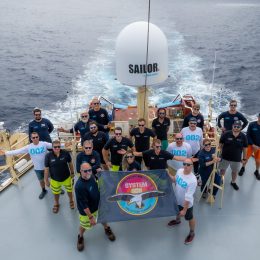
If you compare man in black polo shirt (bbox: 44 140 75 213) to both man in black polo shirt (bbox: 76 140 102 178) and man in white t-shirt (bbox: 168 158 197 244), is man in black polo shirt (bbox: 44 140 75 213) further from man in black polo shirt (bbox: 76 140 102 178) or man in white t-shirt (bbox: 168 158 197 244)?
man in white t-shirt (bbox: 168 158 197 244)

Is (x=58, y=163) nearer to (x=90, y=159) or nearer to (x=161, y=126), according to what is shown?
(x=90, y=159)

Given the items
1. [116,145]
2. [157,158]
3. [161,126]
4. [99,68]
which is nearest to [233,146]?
[161,126]

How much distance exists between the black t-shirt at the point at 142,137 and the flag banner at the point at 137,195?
1.04m

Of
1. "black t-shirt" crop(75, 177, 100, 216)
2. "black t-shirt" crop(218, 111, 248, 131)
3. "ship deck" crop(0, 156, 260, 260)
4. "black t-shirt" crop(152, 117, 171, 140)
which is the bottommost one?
"ship deck" crop(0, 156, 260, 260)

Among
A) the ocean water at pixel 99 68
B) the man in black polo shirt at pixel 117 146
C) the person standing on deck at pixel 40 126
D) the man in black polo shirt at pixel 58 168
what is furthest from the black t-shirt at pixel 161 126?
the person standing on deck at pixel 40 126

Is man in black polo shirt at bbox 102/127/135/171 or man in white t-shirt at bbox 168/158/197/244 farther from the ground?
man in black polo shirt at bbox 102/127/135/171

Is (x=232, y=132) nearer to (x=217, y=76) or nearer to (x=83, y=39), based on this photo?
(x=217, y=76)

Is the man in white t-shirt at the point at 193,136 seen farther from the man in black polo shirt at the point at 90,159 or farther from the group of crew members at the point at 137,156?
the man in black polo shirt at the point at 90,159

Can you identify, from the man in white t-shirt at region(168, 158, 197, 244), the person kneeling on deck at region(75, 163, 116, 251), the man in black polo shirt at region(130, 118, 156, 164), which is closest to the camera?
the person kneeling on deck at region(75, 163, 116, 251)

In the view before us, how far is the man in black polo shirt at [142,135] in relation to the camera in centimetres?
654

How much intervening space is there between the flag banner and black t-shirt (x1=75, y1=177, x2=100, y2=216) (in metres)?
0.27

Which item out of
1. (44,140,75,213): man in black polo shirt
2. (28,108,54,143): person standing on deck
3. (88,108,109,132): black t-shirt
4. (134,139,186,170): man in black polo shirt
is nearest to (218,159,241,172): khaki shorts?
(134,139,186,170): man in black polo shirt

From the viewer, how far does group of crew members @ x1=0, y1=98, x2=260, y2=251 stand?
5.32 metres

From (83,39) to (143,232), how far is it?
128 feet
